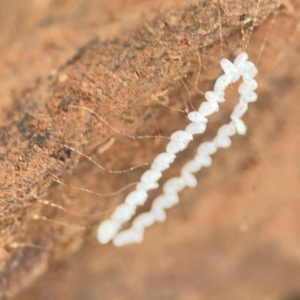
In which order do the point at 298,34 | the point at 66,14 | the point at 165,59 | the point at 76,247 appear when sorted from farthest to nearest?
the point at 76,247, the point at 298,34, the point at 165,59, the point at 66,14

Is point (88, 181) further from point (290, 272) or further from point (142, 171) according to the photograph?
point (290, 272)

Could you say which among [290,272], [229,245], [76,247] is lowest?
[290,272]

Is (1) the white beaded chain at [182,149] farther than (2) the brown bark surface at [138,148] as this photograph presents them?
Yes

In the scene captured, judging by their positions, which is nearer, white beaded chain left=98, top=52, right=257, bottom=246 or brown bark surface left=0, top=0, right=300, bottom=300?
brown bark surface left=0, top=0, right=300, bottom=300

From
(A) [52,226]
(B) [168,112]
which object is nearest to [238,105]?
(B) [168,112]
